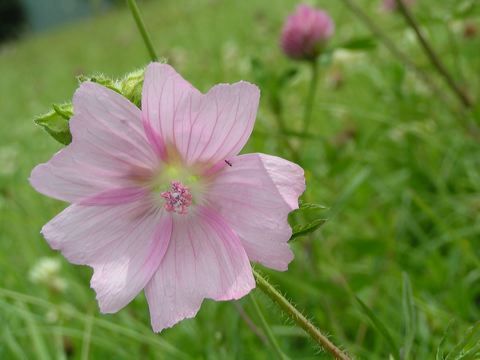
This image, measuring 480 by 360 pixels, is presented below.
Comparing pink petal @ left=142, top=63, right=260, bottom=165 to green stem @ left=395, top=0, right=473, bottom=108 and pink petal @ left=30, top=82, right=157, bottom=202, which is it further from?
green stem @ left=395, top=0, right=473, bottom=108

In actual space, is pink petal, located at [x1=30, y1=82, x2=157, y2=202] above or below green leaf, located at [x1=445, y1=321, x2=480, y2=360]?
above

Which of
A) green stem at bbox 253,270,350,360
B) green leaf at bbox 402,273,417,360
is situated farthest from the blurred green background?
green stem at bbox 253,270,350,360

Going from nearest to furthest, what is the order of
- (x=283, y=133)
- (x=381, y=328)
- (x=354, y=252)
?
(x=381, y=328), (x=283, y=133), (x=354, y=252)

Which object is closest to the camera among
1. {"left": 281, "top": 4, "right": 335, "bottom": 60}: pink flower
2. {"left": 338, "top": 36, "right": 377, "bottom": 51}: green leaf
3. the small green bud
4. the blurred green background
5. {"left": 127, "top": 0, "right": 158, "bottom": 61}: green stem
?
the small green bud

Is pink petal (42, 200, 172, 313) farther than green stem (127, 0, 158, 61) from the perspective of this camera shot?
No

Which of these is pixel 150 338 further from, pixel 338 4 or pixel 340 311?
pixel 338 4

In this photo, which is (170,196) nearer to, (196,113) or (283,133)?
(196,113)

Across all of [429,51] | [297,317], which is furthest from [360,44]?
[297,317]
